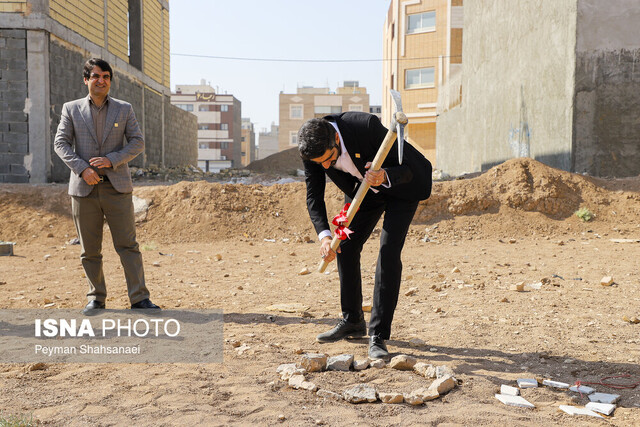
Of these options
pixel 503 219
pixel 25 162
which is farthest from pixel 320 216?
pixel 25 162

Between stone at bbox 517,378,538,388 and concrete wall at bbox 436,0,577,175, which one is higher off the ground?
concrete wall at bbox 436,0,577,175

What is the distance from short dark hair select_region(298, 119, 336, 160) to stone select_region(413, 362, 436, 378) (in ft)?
4.22

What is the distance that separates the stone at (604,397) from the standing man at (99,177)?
316 cm

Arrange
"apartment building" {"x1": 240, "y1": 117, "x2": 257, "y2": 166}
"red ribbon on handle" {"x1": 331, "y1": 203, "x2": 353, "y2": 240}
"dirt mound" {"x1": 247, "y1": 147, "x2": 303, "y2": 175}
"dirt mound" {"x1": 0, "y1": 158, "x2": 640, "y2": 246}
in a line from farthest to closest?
"apartment building" {"x1": 240, "y1": 117, "x2": 257, "y2": 166}, "dirt mound" {"x1": 247, "y1": 147, "x2": 303, "y2": 175}, "dirt mound" {"x1": 0, "y1": 158, "x2": 640, "y2": 246}, "red ribbon on handle" {"x1": 331, "y1": 203, "x2": 353, "y2": 240}

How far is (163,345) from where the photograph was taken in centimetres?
351

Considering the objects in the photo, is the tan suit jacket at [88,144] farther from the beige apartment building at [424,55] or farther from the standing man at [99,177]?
the beige apartment building at [424,55]

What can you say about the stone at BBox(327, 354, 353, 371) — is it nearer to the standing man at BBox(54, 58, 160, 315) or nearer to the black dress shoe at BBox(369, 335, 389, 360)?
the black dress shoe at BBox(369, 335, 389, 360)

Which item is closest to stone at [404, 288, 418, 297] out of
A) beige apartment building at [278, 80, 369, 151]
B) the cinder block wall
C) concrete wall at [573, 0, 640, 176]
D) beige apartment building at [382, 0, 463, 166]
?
concrete wall at [573, 0, 640, 176]

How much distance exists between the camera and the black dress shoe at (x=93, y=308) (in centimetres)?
415

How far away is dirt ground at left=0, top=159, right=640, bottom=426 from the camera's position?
2.57 m

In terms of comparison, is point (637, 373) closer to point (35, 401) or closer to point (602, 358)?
point (602, 358)

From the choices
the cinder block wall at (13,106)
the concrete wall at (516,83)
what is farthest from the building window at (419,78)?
the cinder block wall at (13,106)

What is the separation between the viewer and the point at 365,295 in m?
5.12

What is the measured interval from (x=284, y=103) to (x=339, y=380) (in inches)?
2771
